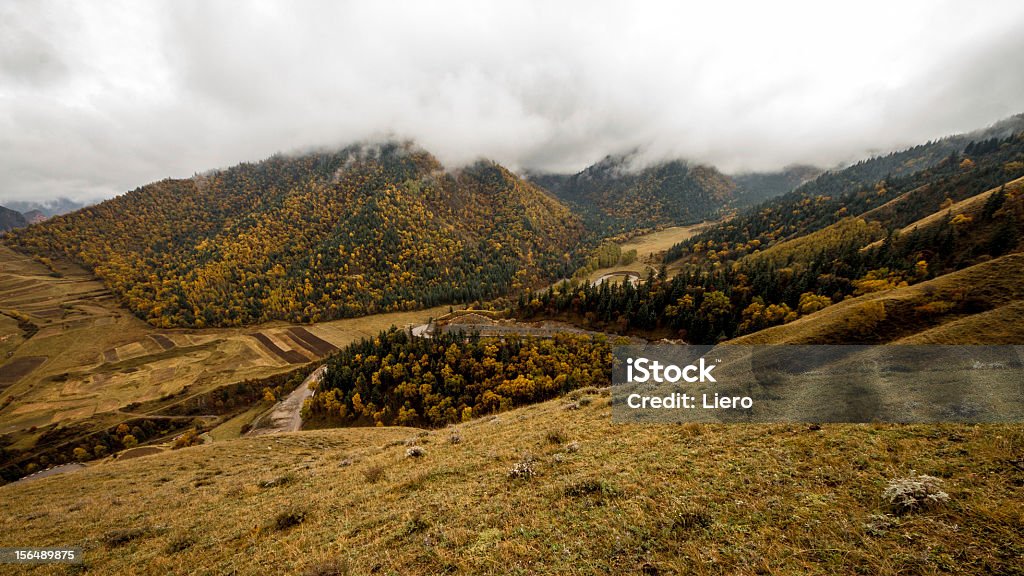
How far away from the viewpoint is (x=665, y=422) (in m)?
18.7

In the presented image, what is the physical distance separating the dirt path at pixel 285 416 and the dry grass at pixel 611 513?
232ft

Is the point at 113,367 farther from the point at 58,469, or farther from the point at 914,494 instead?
the point at 914,494

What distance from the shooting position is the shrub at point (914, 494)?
26.5 feet

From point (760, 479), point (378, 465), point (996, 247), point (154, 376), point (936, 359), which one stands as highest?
point (996, 247)

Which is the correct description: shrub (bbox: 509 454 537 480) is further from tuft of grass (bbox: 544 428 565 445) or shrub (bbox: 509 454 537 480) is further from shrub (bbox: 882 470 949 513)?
shrub (bbox: 882 470 949 513)

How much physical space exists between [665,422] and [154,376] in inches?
6872

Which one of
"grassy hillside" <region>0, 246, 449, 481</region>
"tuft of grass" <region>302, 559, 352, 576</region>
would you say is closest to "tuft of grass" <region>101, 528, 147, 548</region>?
"tuft of grass" <region>302, 559, 352, 576</region>

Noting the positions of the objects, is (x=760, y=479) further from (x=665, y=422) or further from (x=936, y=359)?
(x=936, y=359)

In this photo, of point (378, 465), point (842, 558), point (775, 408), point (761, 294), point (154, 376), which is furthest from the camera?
point (154, 376)

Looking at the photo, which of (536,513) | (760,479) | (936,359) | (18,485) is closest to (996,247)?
(936,359)

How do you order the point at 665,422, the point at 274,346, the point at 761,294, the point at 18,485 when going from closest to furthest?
the point at 665,422 < the point at 18,485 < the point at 761,294 < the point at 274,346

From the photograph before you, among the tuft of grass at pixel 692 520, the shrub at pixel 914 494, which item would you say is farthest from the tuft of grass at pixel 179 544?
the shrub at pixel 914 494

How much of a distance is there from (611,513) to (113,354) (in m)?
212

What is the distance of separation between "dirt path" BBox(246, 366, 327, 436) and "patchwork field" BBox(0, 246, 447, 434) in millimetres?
27952
